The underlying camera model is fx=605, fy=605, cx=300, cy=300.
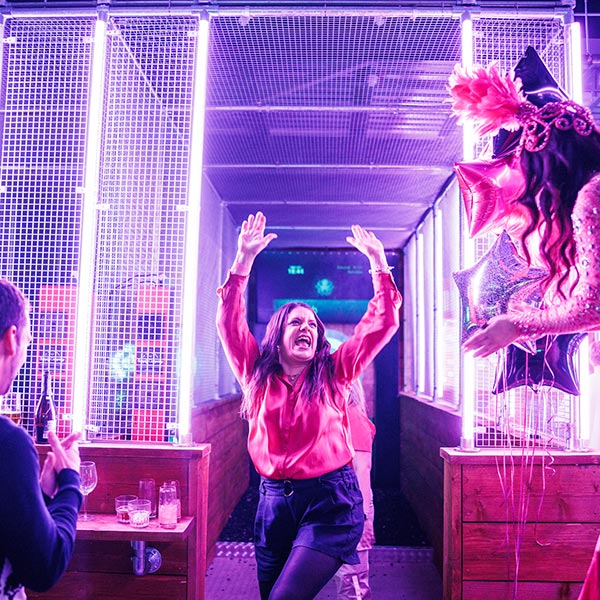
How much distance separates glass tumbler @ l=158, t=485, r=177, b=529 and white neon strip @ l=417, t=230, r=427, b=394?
4.73 metres

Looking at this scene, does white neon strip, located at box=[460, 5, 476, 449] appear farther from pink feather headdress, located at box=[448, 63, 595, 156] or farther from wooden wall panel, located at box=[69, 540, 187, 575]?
wooden wall panel, located at box=[69, 540, 187, 575]

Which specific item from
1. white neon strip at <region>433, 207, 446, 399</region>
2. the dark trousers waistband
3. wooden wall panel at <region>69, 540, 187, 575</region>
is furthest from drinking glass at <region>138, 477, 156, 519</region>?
white neon strip at <region>433, 207, 446, 399</region>

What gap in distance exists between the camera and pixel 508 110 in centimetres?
162

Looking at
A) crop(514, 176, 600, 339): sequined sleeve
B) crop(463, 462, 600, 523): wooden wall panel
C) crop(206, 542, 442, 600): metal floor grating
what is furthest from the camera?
crop(206, 542, 442, 600): metal floor grating

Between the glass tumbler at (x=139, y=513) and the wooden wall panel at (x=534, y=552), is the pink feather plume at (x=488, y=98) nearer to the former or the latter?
the wooden wall panel at (x=534, y=552)

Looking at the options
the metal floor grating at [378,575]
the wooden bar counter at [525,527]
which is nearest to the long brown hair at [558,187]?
the wooden bar counter at [525,527]

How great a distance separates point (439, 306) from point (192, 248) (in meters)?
3.70

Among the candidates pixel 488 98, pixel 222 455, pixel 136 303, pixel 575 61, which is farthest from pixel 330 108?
pixel 222 455

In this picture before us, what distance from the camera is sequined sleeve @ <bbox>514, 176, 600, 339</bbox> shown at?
4.33 feet

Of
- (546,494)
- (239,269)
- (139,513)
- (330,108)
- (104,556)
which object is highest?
(330,108)

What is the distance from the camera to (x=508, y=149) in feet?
5.31

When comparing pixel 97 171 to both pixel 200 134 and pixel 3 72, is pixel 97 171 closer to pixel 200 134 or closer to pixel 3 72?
pixel 200 134

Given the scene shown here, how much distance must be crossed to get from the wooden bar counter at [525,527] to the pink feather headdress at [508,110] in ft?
5.37

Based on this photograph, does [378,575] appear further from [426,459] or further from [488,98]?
[488,98]
